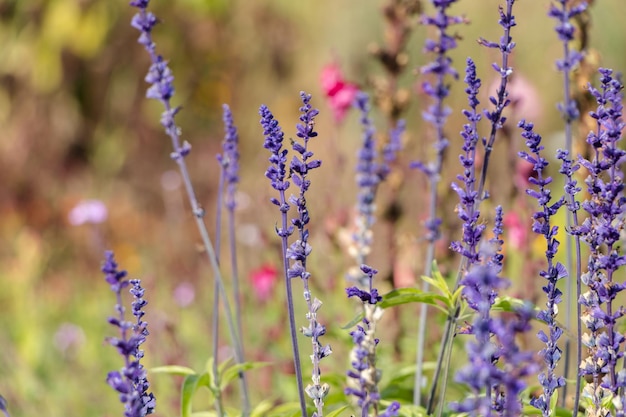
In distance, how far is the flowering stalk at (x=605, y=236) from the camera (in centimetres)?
177

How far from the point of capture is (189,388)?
7.41 feet

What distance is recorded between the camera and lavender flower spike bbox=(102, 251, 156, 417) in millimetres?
1559

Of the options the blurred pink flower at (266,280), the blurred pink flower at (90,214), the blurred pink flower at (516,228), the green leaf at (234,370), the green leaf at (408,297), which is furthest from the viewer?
the blurred pink flower at (90,214)

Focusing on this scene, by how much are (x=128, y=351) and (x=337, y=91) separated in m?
2.68

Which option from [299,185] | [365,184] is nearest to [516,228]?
[365,184]

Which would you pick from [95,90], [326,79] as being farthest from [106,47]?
[326,79]

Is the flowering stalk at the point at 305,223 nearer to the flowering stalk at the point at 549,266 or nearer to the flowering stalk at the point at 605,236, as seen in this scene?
the flowering stalk at the point at 549,266

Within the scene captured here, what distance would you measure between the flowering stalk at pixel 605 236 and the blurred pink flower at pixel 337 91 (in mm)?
2193

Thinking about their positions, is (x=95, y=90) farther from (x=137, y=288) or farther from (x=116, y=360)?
(x=137, y=288)

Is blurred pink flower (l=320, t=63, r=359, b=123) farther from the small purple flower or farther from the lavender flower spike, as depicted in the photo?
the lavender flower spike

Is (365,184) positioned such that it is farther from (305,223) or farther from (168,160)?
(168,160)

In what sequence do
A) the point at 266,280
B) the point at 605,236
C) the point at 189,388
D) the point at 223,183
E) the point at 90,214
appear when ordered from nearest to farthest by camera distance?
the point at 605,236, the point at 189,388, the point at 223,183, the point at 266,280, the point at 90,214

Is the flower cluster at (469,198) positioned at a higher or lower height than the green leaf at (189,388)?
higher

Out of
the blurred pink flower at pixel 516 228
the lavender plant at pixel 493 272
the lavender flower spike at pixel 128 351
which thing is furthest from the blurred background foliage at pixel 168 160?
the lavender flower spike at pixel 128 351
